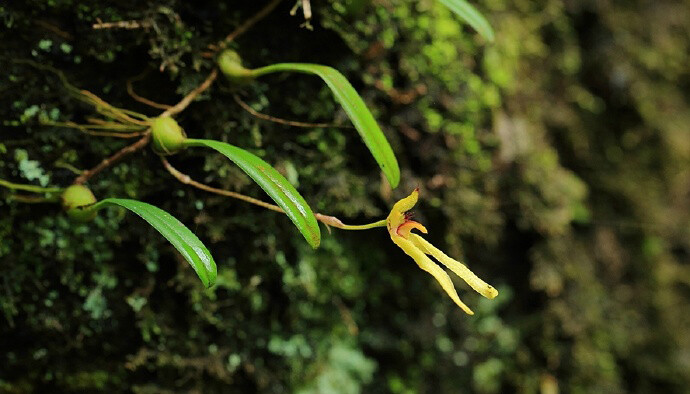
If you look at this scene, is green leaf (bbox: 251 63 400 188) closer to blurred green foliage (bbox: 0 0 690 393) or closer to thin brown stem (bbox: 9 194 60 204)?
blurred green foliage (bbox: 0 0 690 393)

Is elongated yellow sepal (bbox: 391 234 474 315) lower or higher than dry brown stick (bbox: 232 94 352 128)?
higher

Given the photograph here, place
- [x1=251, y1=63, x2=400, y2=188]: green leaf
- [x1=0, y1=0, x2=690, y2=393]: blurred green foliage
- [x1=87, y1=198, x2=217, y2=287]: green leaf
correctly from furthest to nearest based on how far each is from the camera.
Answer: [x1=0, y1=0, x2=690, y2=393]: blurred green foliage
[x1=251, y1=63, x2=400, y2=188]: green leaf
[x1=87, y1=198, x2=217, y2=287]: green leaf

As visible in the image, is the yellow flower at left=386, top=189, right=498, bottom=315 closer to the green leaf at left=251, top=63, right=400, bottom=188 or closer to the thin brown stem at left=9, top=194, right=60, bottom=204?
the green leaf at left=251, top=63, right=400, bottom=188

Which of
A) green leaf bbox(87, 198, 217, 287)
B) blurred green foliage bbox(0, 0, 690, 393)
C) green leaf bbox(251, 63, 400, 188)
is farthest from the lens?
blurred green foliage bbox(0, 0, 690, 393)

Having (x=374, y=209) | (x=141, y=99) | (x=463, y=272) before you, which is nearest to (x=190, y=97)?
(x=141, y=99)

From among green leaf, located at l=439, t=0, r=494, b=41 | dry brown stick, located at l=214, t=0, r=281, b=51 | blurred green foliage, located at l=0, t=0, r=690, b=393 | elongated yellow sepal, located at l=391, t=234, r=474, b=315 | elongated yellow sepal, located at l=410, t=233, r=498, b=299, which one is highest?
green leaf, located at l=439, t=0, r=494, b=41

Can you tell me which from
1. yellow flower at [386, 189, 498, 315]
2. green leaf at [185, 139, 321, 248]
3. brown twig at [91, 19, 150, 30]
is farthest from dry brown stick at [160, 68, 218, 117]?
yellow flower at [386, 189, 498, 315]

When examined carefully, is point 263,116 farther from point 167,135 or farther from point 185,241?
point 185,241

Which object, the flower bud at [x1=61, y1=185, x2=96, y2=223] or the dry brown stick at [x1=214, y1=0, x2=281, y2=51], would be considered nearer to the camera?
the flower bud at [x1=61, y1=185, x2=96, y2=223]
